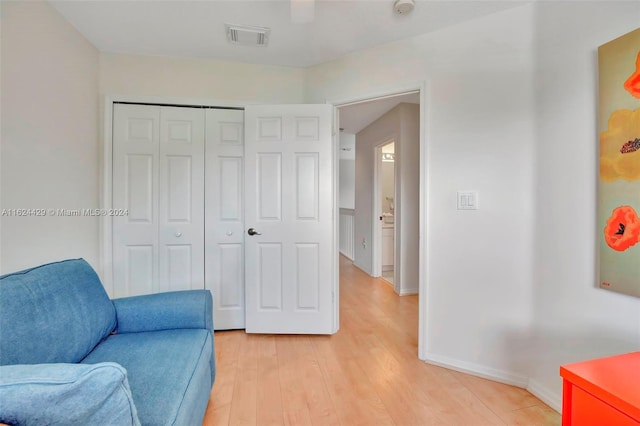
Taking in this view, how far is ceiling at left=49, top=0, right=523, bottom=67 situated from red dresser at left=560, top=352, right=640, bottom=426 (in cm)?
196

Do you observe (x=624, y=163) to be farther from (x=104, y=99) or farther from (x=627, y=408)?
(x=104, y=99)

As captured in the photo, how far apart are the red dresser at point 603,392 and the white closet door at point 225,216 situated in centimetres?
226

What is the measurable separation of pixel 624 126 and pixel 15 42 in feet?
9.99

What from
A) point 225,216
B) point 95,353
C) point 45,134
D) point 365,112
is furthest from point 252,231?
point 365,112

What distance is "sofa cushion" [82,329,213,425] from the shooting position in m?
0.95

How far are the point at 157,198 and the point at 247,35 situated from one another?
1.51m

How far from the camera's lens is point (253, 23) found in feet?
6.68

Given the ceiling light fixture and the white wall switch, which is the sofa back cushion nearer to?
the ceiling light fixture

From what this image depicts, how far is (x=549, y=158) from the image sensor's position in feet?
5.37

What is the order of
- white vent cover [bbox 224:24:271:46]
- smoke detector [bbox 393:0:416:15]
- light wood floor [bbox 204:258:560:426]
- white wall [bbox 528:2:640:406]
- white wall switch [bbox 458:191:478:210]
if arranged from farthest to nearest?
white vent cover [bbox 224:24:271:46]
white wall switch [bbox 458:191:478:210]
smoke detector [bbox 393:0:416:15]
light wood floor [bbox 204:258:560:426]
white wall [bbox 528:2:640:406]

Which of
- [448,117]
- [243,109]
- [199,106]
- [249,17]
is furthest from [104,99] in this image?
[448,117]

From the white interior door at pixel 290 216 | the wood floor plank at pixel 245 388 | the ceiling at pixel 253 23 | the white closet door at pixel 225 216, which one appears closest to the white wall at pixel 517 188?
the ceiling at pixel 253 23

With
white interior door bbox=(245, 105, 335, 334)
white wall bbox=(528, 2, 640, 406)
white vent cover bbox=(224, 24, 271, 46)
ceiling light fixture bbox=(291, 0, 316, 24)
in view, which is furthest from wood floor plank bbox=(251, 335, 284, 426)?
white vent cover bbox=(224, 24, 271, 46)

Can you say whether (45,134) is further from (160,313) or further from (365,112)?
(365,112)
